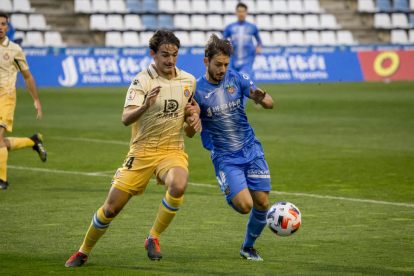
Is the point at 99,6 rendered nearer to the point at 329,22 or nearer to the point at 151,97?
the point at 329,22

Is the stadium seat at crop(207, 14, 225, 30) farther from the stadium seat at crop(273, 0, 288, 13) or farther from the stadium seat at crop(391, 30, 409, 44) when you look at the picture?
the stadium seat at crop(391, 30, 409, 44)

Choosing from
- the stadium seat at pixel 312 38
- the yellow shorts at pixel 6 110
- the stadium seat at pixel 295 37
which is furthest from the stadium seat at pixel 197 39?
the yellow shorts at pixel 6 110

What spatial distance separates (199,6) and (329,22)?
6.39 metres

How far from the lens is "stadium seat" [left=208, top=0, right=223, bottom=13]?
30125 millimetres

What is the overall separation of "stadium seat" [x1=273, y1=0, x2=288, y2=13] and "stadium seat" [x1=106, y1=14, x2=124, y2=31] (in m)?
7.92

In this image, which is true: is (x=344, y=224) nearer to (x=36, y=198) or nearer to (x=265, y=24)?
(x=36, y=198)

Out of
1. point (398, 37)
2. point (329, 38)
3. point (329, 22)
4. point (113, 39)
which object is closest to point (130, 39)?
point (113, 39)

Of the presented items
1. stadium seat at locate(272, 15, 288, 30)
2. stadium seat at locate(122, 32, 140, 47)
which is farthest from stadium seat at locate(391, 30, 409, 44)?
stadium seat at locate(122, 32, 140, 47)

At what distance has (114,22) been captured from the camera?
1100 inches

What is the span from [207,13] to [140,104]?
85.3 feet

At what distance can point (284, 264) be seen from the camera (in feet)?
15.9

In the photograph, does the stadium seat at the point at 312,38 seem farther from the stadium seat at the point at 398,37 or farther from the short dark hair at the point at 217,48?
the short dark hair at the point at 217,48

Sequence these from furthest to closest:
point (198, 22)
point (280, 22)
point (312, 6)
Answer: point (312, 6) < point (280, 22) < point (198, 22)

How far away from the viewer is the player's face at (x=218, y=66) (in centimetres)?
500
